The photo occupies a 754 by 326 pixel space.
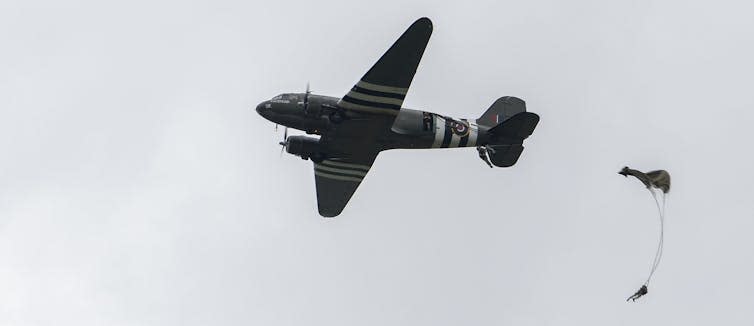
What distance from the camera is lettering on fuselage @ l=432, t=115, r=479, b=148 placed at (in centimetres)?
4809

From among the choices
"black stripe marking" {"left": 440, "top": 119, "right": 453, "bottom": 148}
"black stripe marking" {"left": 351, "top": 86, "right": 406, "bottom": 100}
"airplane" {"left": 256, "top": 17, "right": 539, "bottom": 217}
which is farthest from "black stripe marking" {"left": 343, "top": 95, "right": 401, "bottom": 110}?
"black stripe marking" {"left": 440, "top": 119, "right": 453, "bottom": 148}

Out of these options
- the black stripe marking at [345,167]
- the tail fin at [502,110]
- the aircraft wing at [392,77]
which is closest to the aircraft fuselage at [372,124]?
the aircraft wing at [392,77]

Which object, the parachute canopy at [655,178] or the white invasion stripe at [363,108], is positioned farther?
the white invasion stripe at [363,108]

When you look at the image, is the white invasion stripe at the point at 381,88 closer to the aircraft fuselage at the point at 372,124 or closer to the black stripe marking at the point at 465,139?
the aircraft fuselage at the point at 372,124

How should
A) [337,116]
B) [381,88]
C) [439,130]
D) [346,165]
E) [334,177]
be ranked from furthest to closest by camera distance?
[334,177], [346,165], [439,130], [337,116], [381,88]

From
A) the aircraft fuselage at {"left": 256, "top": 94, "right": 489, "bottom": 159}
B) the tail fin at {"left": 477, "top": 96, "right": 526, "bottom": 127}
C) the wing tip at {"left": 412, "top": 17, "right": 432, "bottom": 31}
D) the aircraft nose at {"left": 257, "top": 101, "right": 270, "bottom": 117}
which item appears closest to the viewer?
the wing tip at {"left": 412, "top": 17, "right": 432, "bottom": 31}

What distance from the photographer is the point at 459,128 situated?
159 feet

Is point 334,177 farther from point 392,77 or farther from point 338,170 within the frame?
point 392,77

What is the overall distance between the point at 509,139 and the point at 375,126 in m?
6.38

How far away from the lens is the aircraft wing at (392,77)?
4397 centimetres

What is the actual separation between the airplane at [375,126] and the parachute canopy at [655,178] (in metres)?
7.90

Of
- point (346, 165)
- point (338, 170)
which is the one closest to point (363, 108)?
point (346, 165)

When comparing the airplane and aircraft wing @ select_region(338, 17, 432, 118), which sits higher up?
aircraft wing @ select_region(338, 17, 432, 118)

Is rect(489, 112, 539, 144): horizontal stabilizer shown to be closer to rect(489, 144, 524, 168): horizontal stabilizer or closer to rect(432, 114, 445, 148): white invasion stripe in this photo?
rect(489, 144, 524, 168): horizontal stabilizer
